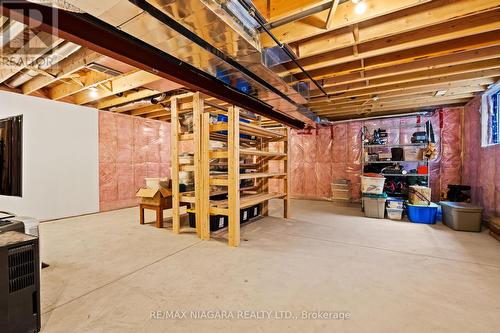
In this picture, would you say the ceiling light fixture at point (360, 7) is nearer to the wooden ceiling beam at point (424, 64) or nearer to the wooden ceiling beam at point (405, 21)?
the wooden ceiling beam at point (405, 21)

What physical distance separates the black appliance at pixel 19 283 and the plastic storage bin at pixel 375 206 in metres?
4.92

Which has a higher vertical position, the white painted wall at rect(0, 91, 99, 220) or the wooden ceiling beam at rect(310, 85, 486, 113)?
the wooden ceiling beam at rect(310, 85, 486, 113)

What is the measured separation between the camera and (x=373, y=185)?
450 cm

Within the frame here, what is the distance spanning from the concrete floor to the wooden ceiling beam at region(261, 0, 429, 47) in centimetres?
238

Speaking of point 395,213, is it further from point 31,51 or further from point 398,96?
point 31,51

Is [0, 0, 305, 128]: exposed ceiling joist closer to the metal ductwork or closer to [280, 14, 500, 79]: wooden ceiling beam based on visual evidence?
the metal ductwork

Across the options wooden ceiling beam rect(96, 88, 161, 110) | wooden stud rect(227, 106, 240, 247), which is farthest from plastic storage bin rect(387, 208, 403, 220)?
wooden ceiling beam rect(96, 88, 161, 110)

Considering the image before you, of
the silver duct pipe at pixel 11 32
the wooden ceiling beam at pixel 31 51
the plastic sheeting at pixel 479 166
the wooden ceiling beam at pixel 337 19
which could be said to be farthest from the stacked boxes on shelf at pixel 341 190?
the silver duct pipe at pixel 11 32

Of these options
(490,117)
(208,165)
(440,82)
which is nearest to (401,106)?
(490,117)

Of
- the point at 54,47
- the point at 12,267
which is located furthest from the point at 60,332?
the point at 54,47

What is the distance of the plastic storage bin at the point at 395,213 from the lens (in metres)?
4.30

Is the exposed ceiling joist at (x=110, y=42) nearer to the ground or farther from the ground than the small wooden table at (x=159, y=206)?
farther from the ground

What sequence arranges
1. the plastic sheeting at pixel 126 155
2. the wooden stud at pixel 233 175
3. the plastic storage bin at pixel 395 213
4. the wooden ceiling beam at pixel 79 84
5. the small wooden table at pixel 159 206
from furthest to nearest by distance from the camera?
the plastic sheeting at pixel 126 155 < the plastic storage bin at pixel 395 213 < the small wooden table at pixel 159 206 < the wooden ceiling beam at pixel 79 84 < the wooden stud at pixel 233 175

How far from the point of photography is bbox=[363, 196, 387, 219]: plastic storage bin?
441 cm
